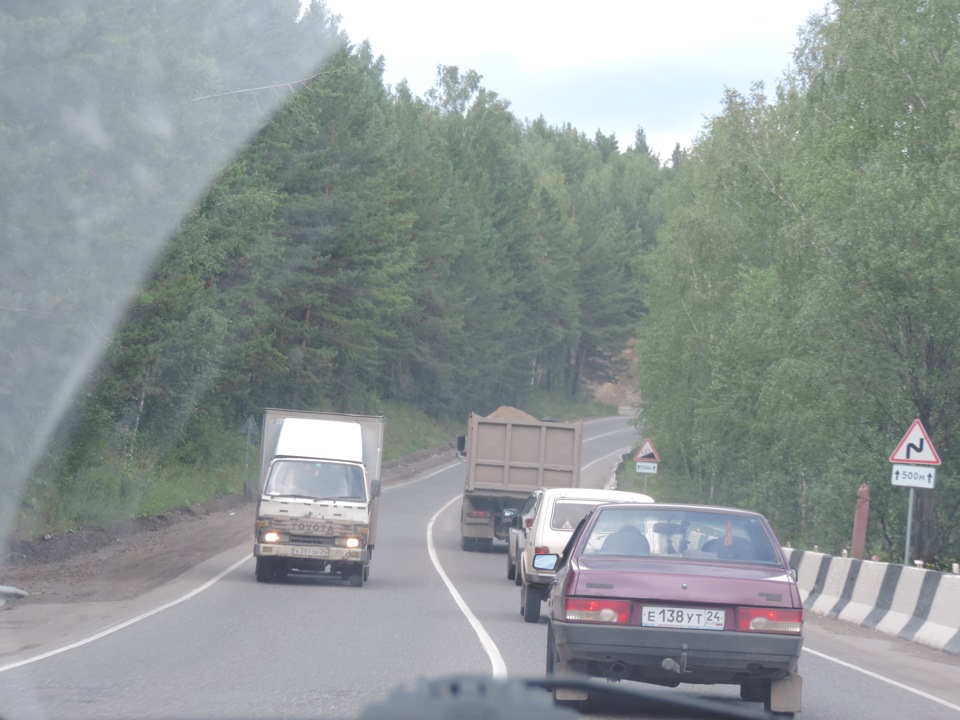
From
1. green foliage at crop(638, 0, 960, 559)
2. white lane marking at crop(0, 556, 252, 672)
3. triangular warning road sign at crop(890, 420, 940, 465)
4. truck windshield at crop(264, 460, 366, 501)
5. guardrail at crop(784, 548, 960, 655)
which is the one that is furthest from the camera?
green foliage at crop(638, 0, 960, 559)

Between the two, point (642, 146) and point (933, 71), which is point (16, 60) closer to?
point (933, 71)

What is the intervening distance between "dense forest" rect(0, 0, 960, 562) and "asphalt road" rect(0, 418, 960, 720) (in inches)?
251

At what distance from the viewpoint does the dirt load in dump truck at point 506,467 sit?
92.3 feet

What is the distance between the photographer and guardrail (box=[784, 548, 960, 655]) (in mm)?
14547

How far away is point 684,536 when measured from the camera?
8922 millimetres

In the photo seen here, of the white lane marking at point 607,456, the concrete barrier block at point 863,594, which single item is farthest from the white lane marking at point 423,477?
the concrete barrier block at point 863,594

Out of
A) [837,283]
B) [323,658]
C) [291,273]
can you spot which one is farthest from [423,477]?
[323,658]

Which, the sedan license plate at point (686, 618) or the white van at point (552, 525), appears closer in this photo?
the sedan license plate at point (686, 618)

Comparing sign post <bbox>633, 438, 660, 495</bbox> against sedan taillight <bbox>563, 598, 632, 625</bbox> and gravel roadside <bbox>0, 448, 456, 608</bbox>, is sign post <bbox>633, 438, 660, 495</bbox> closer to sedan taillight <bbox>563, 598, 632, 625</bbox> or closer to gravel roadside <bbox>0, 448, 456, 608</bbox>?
gravel roadside <bbox>0, 448, 456, 608</bbox>

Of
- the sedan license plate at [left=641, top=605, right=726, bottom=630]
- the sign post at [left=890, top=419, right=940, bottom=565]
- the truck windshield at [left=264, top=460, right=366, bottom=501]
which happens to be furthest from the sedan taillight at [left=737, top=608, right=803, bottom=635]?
the truck windshield at [left=264, top=460, right=366, bottom=501]

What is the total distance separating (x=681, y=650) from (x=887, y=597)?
937 cm

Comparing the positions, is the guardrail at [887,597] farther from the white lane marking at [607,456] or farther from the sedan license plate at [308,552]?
the white lane marking at [607,456]

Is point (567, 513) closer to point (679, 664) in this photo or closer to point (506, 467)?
point (679, 664)

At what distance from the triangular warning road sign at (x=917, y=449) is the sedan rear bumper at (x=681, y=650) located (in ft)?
34.2
